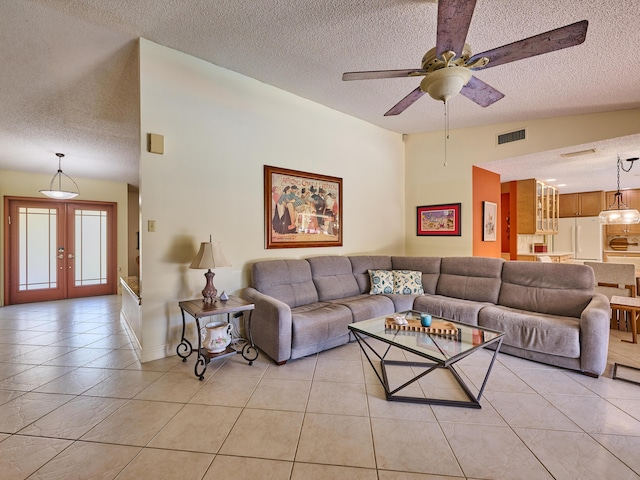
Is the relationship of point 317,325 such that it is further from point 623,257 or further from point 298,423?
point 623,257

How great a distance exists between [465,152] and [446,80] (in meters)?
3.07

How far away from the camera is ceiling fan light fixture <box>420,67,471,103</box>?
5.74ft

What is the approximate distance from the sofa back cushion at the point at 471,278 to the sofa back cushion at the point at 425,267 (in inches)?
2.6

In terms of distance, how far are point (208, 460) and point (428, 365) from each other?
1.89m

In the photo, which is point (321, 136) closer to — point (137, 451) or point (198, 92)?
point (198, 92)

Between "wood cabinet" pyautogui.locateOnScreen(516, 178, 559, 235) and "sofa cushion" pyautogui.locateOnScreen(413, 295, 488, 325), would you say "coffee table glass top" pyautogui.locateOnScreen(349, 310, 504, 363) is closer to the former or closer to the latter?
"sofa cushion" pyautogui.locateOnScreen(413, 295, 488, 325)

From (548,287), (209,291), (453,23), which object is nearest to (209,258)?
(209,291)

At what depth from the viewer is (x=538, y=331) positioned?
256 cm

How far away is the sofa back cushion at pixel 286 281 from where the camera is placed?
3.09 m

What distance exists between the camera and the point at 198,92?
2.90 meters

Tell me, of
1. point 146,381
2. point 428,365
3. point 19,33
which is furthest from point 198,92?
point 428,365

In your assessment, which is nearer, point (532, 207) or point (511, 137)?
point (511, 137)

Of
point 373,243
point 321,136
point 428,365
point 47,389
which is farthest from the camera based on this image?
point 373,243

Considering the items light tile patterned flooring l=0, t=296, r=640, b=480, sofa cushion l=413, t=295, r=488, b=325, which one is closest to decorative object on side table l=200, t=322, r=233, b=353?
light tile patterned flooring l=0, t=296, r=640, b=480
